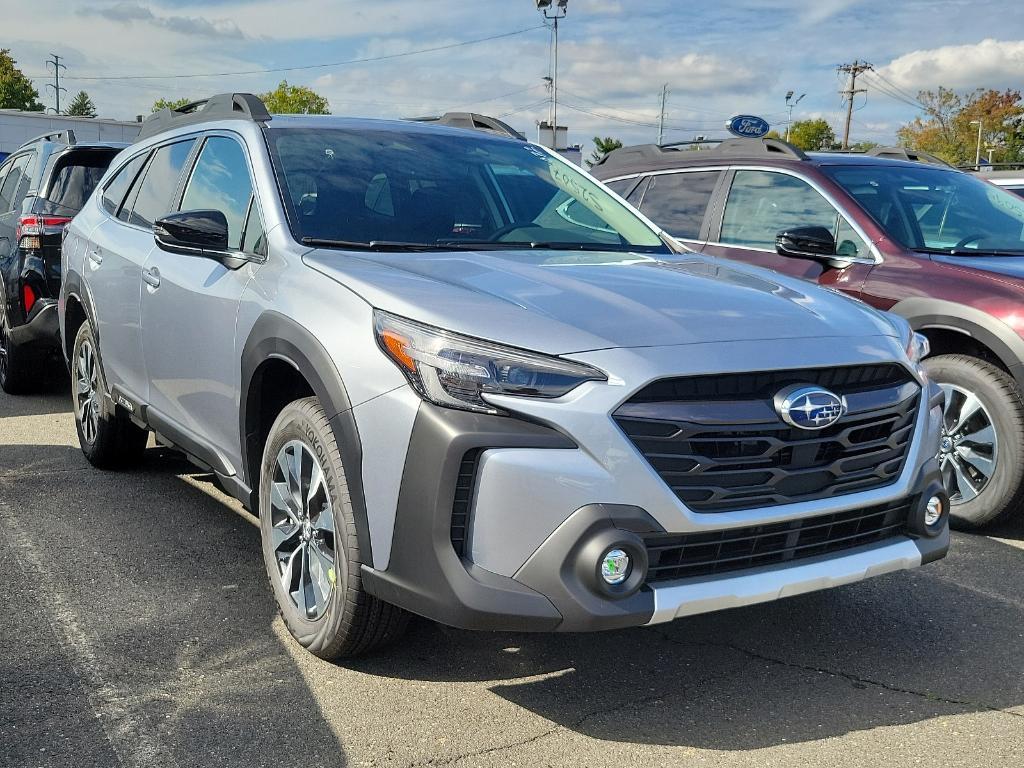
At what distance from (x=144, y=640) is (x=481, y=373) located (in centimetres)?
163

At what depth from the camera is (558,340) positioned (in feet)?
9.11

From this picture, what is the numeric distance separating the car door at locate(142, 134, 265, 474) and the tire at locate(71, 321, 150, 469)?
91 centimetres

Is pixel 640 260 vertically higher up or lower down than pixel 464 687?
higher up

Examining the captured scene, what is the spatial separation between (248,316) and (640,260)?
4.47 ft

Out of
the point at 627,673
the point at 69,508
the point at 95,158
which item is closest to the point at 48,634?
the point at 69,508

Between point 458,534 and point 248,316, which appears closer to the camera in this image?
point 458,534

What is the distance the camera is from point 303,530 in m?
3.35

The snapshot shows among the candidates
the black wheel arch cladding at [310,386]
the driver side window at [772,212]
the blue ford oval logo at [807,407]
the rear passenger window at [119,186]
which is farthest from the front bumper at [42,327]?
the blue ford oval logo at [807,407]

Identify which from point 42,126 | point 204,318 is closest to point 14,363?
point 204,318

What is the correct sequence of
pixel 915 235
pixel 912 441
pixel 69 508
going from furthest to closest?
pixel 915 235 < pixel 69 508 < pixel 912 441

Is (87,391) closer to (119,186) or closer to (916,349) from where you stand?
(119,186)

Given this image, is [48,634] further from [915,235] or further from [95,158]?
[95,158]

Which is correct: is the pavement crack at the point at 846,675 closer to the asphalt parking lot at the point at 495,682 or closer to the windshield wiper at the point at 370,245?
the asphalt parking lot at the point at 495,682

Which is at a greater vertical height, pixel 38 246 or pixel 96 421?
pixel 38 246
